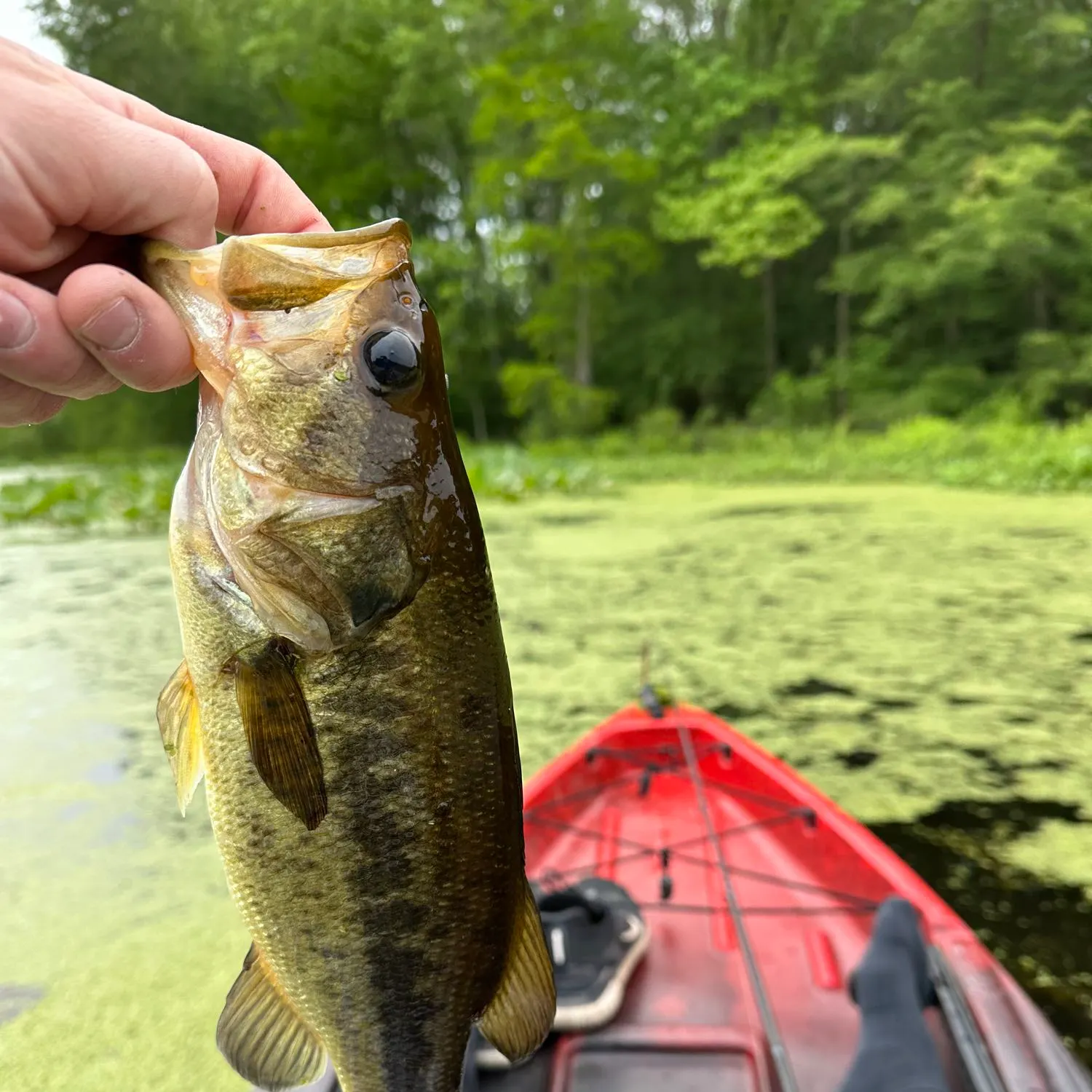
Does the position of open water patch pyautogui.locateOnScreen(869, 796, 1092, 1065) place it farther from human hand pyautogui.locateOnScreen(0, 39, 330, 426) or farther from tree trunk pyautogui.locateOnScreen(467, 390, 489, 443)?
tree trunk pyautogui.locateOnScreen(467, 390, 489, 443)

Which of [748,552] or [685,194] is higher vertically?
[685,194]

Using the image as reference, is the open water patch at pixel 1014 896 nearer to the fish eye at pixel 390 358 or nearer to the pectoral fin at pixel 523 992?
the pectoral fin at pixel 523 992

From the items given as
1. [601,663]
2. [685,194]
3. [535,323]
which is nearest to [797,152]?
[685,194]

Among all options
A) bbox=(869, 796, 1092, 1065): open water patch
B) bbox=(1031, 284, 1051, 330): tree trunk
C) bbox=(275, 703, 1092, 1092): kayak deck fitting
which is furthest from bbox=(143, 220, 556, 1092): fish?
bbox=(1031, 284, 1051, 330): tree trunk

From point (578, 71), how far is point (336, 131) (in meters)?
7.67

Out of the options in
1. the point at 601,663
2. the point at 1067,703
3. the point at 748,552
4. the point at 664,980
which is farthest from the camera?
the point at 748,552

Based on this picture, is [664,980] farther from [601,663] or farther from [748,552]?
[748,552]

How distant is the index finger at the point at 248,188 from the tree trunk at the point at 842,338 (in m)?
17.1

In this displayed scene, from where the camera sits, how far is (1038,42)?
630 inches

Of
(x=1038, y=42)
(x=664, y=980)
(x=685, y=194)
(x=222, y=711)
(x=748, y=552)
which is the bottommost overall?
(x=748, y=552)

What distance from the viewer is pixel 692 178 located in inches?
706

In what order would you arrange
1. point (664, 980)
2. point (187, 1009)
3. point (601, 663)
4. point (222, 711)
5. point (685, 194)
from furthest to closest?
point (685, 194) < point (601, 663) < point (187, 1009) < point (664, 980) < point (222, 711)

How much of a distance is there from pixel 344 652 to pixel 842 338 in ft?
61.8

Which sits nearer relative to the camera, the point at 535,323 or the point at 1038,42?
the point at 1038,42
